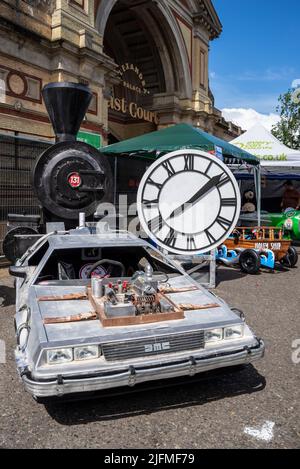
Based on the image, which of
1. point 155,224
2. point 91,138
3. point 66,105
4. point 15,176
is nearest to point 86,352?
point 155,224

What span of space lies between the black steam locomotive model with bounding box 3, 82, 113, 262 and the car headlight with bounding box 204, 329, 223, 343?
3.89 meters

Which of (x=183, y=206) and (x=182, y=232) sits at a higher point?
(x=183, y=206)

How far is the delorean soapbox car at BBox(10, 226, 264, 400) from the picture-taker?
9.64 feet

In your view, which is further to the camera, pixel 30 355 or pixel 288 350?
pixel 288 350

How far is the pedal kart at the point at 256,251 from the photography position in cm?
920

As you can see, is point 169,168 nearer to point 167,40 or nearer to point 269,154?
point 269,154

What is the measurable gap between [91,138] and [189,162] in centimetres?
844

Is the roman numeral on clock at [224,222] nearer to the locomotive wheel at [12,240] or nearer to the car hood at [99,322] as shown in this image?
the car hood at [99,322]

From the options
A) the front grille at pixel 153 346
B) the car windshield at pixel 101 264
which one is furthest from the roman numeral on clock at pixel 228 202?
the front grille at pixel 153 346

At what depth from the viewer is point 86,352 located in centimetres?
305

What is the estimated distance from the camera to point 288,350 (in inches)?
182

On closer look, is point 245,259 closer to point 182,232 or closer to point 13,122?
point 182,232
